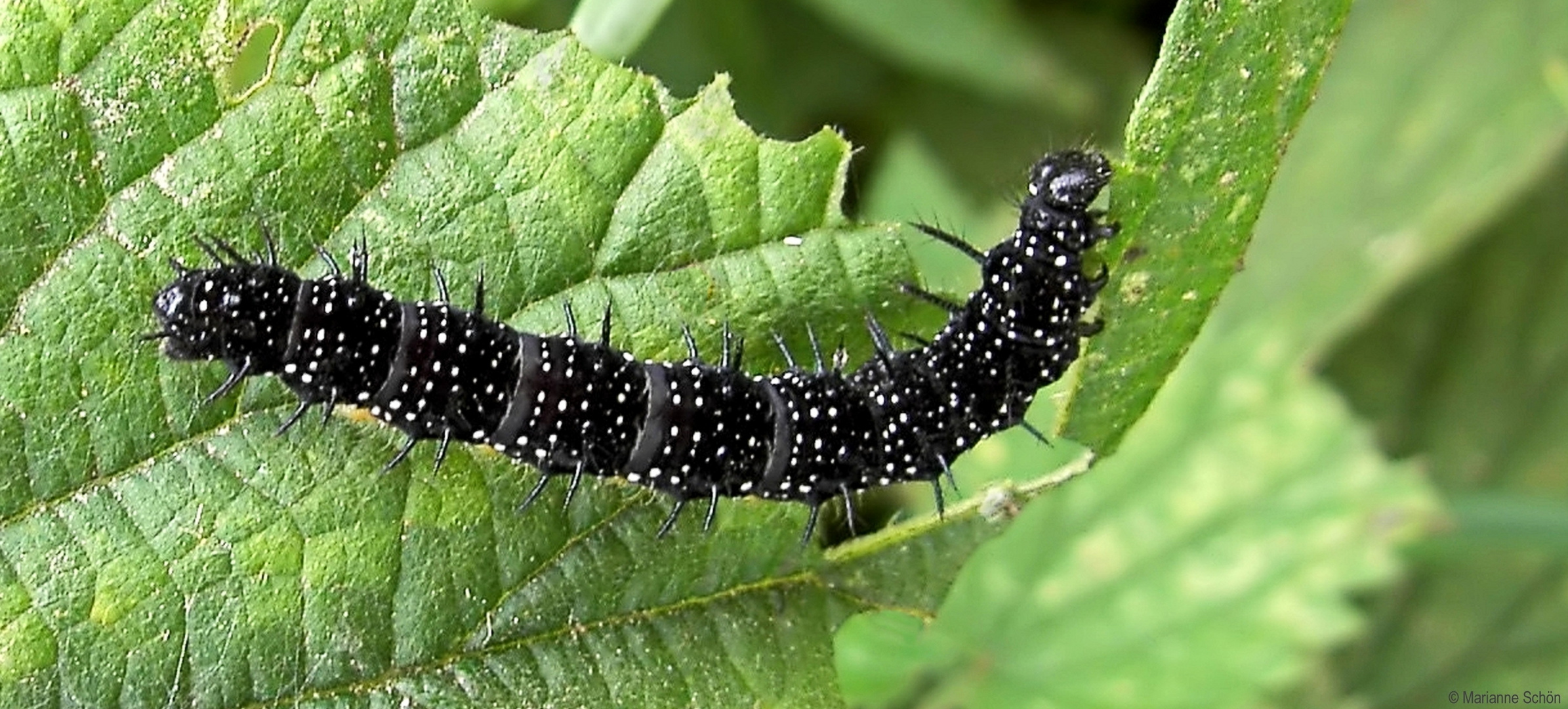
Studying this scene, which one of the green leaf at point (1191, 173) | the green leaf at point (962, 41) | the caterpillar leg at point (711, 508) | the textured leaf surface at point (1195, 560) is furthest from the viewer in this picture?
the green leaf at point (962, 41)

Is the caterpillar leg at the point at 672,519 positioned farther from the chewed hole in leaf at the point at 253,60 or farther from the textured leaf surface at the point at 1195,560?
the textured leaf surface at the point at 1195,560

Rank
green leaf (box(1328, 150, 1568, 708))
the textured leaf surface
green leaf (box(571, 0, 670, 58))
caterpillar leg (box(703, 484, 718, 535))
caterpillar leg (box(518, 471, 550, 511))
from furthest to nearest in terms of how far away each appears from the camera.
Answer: green leaf (box(1328, 150, 1568, 708)), the textured leaf surface, green leaf (box(571, 0, 670, 58)), caterpillar leg (box(703, 484, 718, 535)), caterpillar leg (box(518, 471, 550, 511))

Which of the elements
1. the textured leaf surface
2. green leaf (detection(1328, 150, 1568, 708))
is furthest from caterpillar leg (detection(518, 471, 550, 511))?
green leaf (detection(1328, 150, 1568, 708))

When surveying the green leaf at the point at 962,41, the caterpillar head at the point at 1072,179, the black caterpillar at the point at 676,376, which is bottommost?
the black caterpillar at the point at 676,376

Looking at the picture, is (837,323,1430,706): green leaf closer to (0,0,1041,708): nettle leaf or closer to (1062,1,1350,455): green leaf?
(0,0,1041,708): nettle leaf

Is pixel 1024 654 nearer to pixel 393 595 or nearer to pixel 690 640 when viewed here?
pixel 690 640

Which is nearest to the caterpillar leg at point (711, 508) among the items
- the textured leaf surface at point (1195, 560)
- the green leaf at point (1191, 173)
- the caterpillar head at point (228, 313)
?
the green leaf at point (1191, 173)

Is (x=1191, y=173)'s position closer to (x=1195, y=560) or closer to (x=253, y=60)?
(x=253, y=60)
